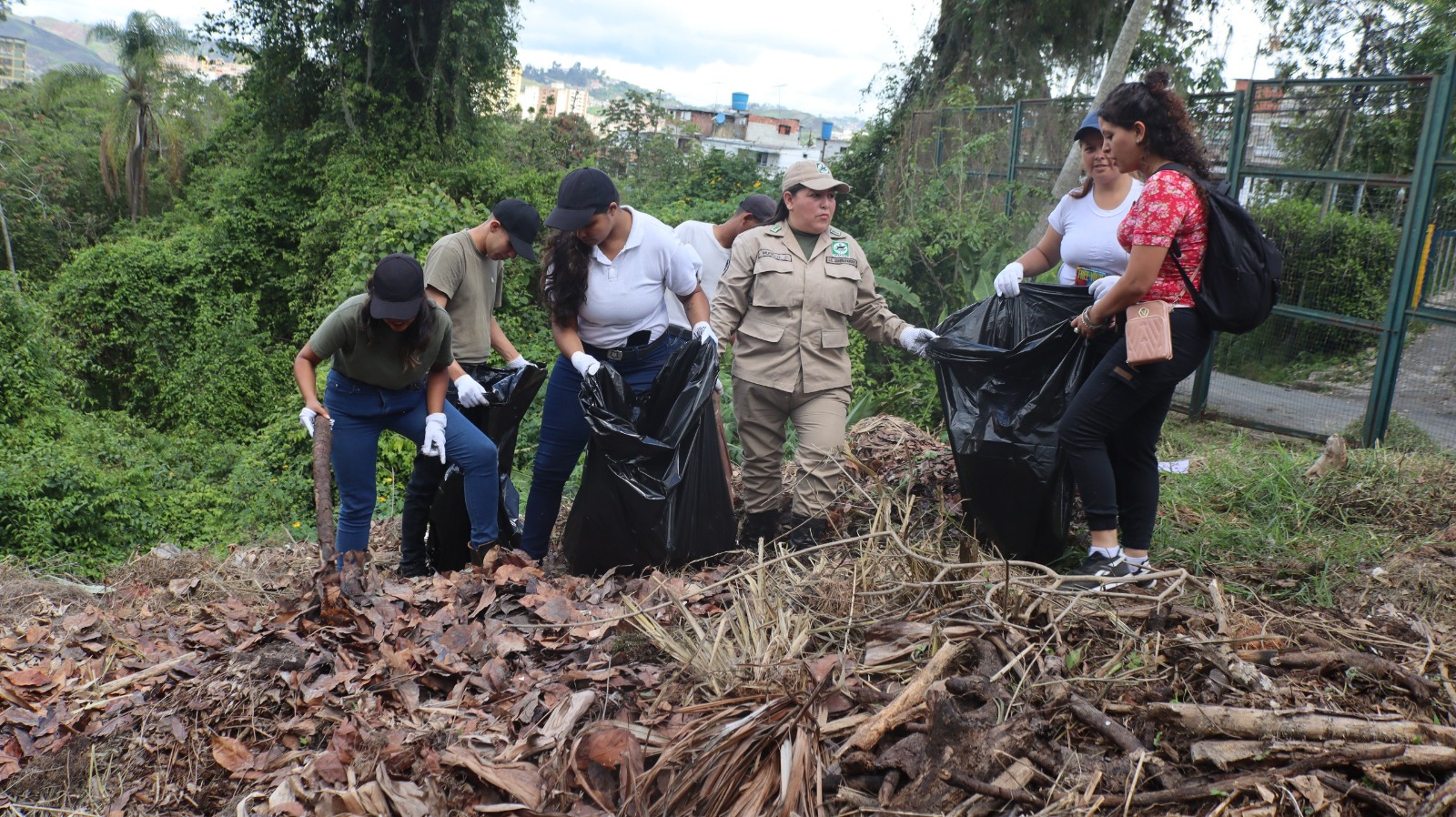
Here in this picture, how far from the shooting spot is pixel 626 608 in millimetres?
2846

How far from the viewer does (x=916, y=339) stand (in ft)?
12.5

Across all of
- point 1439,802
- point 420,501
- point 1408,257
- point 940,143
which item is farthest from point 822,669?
point 940,143

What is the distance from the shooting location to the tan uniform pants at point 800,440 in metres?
3.84

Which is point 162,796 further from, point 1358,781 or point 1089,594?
point 1358,781

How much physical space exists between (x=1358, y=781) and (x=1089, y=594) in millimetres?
721

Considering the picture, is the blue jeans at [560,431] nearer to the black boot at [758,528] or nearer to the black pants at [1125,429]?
the black boot at [758,528]

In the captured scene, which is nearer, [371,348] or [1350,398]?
[371,348]

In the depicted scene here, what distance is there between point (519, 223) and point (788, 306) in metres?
1.10

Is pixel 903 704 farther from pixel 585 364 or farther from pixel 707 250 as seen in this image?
pixel 707 250

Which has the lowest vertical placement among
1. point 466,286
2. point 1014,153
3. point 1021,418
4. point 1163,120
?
point 1021,418

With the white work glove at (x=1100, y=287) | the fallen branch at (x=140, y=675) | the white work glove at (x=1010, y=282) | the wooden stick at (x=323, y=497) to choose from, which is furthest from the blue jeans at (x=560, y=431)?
the white work glove at (x=1100, y=287)

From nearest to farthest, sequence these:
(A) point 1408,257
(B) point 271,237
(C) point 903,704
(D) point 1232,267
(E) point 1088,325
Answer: (C) point 903,704 → (D) point 1232,267 → (E) point 1088,325 → (A) point 1408,257 → (B) point 271,237

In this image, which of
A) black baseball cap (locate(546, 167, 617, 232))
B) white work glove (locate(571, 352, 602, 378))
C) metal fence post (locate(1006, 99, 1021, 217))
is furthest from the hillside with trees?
metal fence post (locate(1006, 99, 1021, 217))

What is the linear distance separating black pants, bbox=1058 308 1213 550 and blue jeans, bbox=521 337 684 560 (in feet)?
5.04
